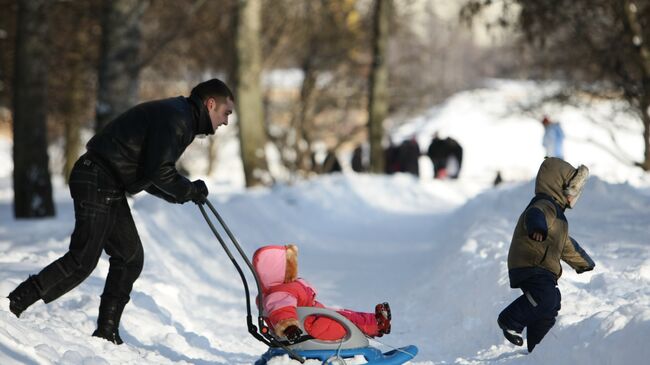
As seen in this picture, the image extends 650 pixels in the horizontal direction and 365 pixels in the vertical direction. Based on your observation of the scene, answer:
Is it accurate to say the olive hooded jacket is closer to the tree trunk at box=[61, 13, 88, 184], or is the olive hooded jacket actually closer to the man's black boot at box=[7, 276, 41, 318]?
the man's black boot at box=[7, 276, 41, 318]

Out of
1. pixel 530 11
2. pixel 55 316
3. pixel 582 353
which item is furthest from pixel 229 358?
pixel 530 11

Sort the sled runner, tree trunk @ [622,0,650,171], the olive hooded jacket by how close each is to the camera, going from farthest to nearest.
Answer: tree trunk @ [622,0,650,171], the olive hooded jacket, the sled runner

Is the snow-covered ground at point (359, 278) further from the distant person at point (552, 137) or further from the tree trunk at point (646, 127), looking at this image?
the distant person at point (552, 137)

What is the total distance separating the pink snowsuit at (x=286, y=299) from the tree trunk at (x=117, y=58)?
997cm

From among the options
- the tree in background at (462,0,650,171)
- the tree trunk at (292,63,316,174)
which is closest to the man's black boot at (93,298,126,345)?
the tree in background at (462,0,650,171)

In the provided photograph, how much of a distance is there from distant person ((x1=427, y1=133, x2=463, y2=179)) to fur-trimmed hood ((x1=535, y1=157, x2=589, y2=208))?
23.7m

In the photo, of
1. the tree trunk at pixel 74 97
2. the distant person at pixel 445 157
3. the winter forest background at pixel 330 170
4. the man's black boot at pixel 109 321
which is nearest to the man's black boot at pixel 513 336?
the winter forest background at pixel 330 170

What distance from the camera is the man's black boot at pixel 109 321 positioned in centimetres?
620

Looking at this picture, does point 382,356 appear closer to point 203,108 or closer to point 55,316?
point 203,108

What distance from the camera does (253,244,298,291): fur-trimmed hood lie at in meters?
5.71

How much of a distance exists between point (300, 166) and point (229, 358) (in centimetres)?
2648

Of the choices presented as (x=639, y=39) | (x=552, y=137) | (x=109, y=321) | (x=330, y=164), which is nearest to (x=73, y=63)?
(x=330, y=164)

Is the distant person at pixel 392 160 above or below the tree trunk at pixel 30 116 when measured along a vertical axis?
above

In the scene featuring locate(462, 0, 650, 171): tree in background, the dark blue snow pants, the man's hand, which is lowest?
the dark blue snow pants
